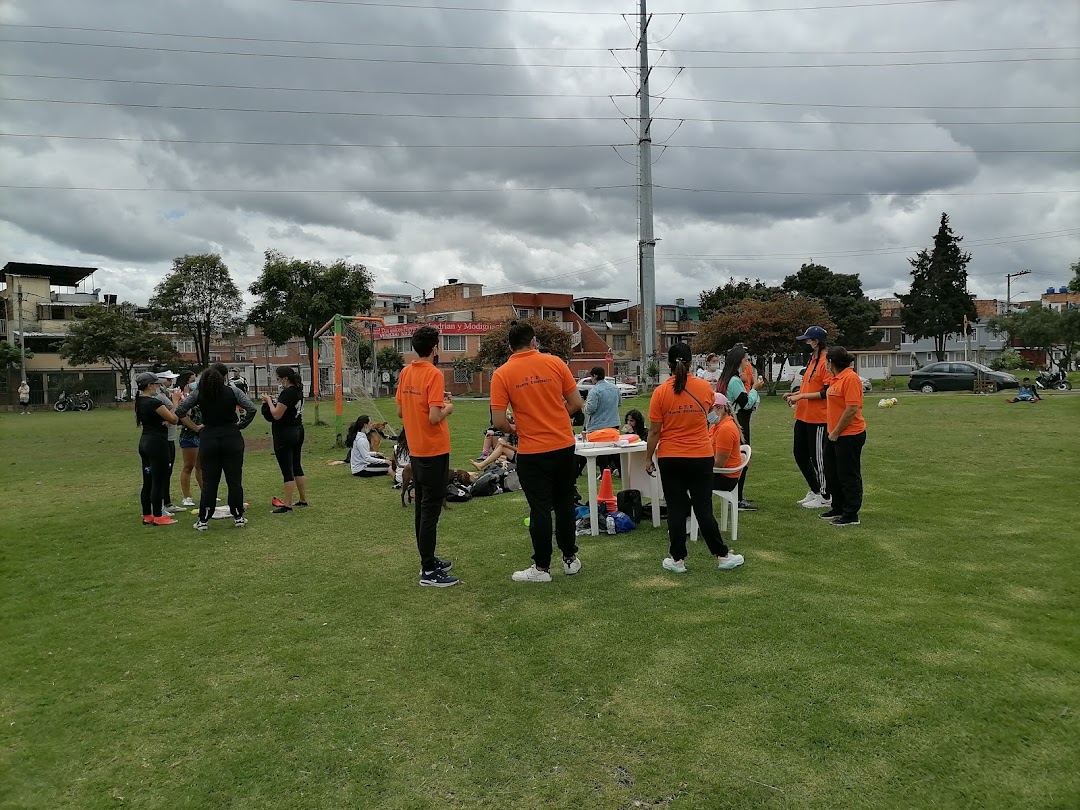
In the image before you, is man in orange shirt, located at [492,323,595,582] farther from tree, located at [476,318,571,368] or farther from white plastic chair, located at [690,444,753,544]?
tree, located at [476,318,571,368]

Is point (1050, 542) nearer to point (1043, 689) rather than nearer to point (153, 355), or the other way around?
point (1043, 689)

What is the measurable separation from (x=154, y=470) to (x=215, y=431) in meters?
1.07

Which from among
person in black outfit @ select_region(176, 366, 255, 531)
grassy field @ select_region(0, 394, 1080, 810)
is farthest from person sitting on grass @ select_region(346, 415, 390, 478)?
grassy field @ select_region(0, 394, 1080, 810)

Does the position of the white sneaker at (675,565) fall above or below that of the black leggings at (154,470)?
below

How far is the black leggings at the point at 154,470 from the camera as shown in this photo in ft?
25.6

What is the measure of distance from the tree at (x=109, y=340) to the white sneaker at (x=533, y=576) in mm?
46812

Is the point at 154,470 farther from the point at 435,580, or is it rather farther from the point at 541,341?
the point at 541,341

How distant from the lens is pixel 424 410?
5.42 meters

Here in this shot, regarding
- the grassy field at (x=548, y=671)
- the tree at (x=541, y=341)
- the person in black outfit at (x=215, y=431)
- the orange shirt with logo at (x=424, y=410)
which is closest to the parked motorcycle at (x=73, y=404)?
the tree at (x=541, y=341)

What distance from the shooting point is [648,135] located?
3188cm

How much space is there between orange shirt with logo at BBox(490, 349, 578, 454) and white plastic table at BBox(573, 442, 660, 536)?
1.57 m

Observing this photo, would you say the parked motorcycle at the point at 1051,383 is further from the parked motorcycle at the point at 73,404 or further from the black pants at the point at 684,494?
the parked motorcycle at the point at 73,404

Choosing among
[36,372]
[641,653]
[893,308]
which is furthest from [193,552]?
[893,308]

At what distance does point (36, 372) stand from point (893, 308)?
77.7 metres
